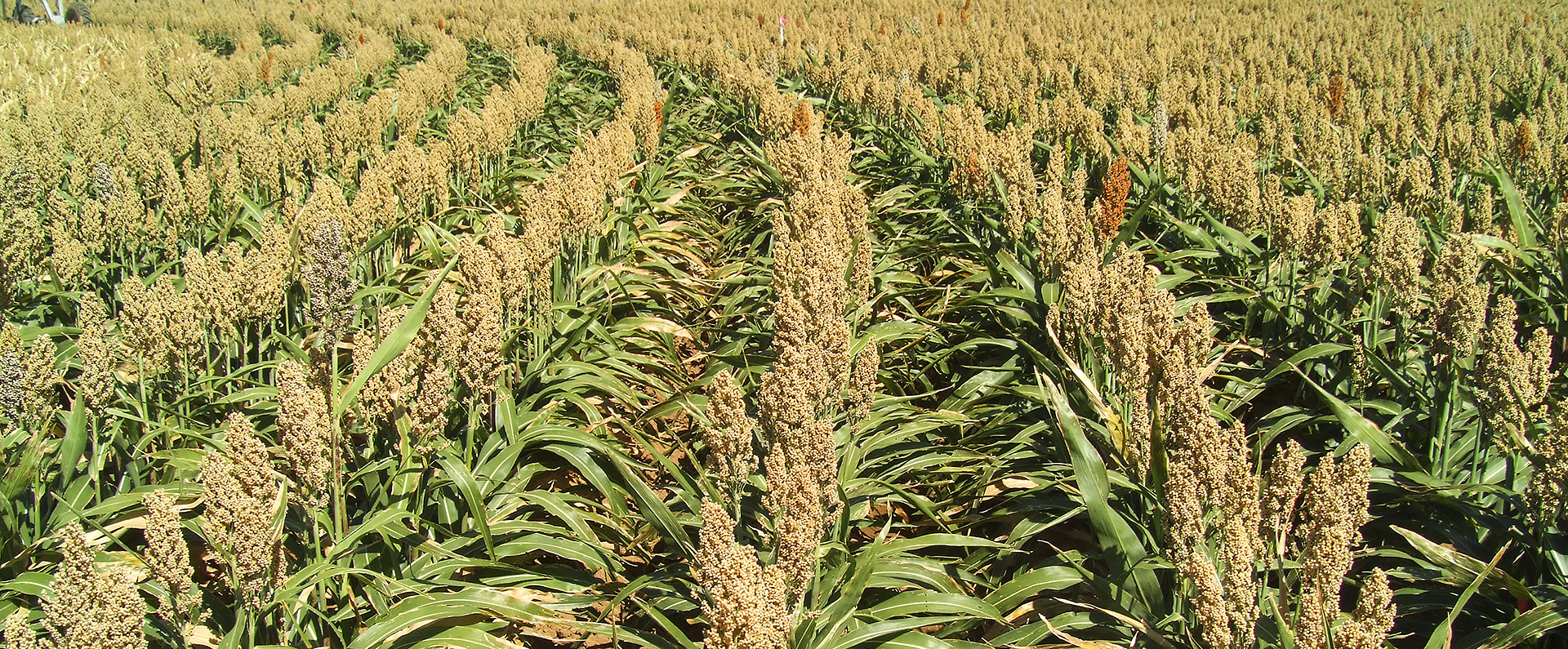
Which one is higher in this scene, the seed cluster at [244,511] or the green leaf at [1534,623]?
the seed cluster at [244,511]

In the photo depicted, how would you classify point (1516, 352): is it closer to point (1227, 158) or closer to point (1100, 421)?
point (1100, 421)

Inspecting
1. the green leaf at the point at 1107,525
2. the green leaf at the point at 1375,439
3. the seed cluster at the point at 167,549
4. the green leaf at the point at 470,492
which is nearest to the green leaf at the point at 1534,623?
the green leaf at the point at 1375,439

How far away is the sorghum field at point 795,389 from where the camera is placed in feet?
9.50

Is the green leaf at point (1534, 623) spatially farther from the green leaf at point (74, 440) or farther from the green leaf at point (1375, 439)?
the green leaf at point (74, 440)

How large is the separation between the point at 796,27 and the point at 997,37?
3.30m

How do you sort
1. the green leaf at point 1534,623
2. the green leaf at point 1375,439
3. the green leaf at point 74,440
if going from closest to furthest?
1. the green leaf at point 1534,623
2. the green leaf at point 74,440
3. the green leaf at point 1375,439

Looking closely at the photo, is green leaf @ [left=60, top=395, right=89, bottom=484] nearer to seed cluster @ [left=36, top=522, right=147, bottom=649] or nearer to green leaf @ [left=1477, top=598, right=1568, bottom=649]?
seed cluster @ [left=36, top=522, right=147, bottom=649]

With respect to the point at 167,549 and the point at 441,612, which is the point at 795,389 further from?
the point at 167,549

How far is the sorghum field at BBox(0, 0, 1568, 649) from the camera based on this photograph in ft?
9.50

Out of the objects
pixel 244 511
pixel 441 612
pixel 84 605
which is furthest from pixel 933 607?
pixel 84 605

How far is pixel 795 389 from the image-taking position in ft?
10.6

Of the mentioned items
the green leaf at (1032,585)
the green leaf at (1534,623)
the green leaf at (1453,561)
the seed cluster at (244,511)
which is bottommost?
the green leaf at (1032,585)

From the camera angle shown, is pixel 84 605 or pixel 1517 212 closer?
pixel 84 605

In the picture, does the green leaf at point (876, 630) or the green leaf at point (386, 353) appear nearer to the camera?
the green leaf at point (876, 630)
